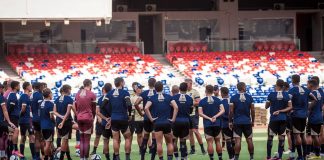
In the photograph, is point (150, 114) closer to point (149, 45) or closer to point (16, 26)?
point (16, 26)

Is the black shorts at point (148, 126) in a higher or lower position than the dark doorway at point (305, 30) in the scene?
lower

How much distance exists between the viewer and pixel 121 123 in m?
22.4

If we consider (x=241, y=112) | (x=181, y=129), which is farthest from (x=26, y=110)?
(x=241, y=112)

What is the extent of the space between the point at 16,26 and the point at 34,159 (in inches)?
1183

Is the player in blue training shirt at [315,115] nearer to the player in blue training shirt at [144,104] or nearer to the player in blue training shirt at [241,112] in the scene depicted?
the player in blue training shirt at [241,112]

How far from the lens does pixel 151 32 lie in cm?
5844

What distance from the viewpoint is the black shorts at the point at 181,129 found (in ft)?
72.5

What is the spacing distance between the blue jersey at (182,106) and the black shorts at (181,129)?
0.33 ft

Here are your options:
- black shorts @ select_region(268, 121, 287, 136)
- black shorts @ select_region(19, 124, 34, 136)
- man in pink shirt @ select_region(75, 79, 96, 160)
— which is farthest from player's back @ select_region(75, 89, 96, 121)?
A: black shorts @ select_region(268, 121, 287, 136)

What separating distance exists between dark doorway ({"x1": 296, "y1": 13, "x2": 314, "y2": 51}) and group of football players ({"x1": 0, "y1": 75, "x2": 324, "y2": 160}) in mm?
37502

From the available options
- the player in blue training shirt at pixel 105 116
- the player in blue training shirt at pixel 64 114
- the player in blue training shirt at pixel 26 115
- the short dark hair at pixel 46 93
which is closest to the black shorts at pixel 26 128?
the player in blue training shirt at pixel 26 115

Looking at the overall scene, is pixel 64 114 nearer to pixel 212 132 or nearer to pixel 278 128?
pixel 212 132

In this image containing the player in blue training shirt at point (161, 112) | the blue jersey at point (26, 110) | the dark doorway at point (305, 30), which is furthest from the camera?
the dark doorway at point (305, 30)

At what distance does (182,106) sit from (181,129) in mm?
598
